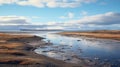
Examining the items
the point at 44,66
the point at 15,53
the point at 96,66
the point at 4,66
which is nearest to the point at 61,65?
the point at 44,66

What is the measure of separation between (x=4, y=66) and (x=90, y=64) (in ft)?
30.0

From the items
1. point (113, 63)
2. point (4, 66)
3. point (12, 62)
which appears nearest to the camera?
point (4, 66)

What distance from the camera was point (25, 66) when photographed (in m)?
22.9

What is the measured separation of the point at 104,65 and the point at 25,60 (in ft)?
27.9

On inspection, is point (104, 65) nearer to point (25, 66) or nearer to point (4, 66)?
point (25, 66)

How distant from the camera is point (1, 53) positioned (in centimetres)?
2919

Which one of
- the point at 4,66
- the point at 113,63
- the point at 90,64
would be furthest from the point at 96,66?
the point at 4,66

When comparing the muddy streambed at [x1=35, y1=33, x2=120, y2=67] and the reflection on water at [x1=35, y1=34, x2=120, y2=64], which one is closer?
the muddy streambed at [x1=35, y1=33, x2=120, y2=67]

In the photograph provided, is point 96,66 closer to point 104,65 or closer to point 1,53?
point 104,65

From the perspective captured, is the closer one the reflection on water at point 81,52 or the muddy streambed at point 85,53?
the muddy streambed at point 85,53

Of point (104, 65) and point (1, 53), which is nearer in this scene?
point (104, 65)

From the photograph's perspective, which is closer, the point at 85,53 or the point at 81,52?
the point at 85,53

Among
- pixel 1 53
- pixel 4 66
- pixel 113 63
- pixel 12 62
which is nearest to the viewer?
pixel 4 66

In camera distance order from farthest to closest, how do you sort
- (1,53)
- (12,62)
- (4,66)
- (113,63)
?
(1,53)
(113,63)
(12,62)
(4,66)
